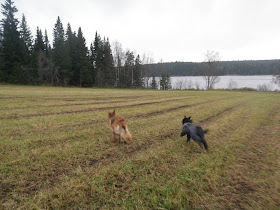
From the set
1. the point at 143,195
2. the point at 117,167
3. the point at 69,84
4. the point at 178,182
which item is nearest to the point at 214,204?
the point at 178,182

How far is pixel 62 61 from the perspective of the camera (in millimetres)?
41469

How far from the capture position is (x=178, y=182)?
8.39 ft

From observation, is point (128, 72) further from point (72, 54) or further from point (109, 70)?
point (72, 54)

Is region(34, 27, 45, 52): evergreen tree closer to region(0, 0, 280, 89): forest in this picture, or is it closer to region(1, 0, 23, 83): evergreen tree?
region(0, 0, 280, 89): forest

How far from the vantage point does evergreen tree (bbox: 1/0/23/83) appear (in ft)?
115

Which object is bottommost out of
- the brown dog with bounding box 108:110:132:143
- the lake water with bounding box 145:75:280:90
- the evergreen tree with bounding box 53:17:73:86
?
the brown dog with bounding box 108:110:132:143

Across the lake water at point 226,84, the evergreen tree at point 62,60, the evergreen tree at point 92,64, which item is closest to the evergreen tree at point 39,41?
the evergreen tree at point 62,60

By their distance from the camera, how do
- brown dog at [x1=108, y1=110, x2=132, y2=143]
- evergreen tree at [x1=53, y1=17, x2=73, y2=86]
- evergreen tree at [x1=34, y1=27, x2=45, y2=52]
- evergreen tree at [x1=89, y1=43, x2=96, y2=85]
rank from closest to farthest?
brown dog at [x1=108, y1=110, x2=132, y2=143] → evergreen tree at [x1=53, y1=17, x2=73, y2=86] → evergreen tree at [x1=34, y1=27, x2=45, y2=52] → evergreen tree at [x1=89, y1=43, x2=96, y2=85]

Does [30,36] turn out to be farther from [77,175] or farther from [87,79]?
[77,175]

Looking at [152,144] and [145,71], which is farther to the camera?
[145,71]

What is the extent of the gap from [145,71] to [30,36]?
38519 millimetres

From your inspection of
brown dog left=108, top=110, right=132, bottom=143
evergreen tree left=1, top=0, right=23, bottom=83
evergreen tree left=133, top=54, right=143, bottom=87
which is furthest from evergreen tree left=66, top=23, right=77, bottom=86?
brown dog left=108, top=110, right=132, bottom=143

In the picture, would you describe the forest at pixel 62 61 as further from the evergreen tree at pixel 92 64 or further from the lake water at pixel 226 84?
the lake water at pixel 226 84

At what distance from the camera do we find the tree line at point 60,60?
35750 mm
